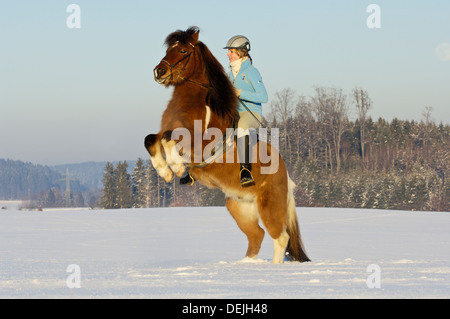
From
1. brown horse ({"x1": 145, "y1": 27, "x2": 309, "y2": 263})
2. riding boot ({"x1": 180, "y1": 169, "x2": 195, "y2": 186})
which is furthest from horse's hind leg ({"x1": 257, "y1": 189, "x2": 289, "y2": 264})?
riding boot ({"x1": 180, "y1": 169, "x2": 195, "y2": 186})

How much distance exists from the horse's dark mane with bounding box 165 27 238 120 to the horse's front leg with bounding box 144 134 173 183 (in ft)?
2.77

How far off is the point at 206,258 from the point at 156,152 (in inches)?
150

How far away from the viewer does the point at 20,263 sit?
826 cm

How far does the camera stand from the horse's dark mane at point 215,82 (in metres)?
7.18

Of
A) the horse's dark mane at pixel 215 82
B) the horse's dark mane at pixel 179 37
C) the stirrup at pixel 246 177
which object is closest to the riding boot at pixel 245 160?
the stirrup at pixel 246 177

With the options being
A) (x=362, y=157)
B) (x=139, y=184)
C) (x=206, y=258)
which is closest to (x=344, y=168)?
(x=362, y=157)

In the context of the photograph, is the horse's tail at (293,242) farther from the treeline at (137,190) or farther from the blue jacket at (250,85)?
the treeline at (137,190)

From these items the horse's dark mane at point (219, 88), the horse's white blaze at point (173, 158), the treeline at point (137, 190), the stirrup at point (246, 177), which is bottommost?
the treeline at point (137, 190)

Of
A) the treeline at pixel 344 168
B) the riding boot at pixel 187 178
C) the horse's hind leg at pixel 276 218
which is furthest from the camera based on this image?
the treeline at pixel 344 168

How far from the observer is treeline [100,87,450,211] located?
44469 millimetres

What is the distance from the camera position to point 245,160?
7.38 m

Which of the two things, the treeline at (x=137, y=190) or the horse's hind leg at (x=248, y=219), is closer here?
the horse's hind leg at (x=248, y=219)

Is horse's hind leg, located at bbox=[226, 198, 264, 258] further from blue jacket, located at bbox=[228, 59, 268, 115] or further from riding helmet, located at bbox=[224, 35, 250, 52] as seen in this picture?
riding helmet, located at bbox=[224, 35, 250, 52]

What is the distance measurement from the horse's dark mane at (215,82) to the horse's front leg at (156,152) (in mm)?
843
